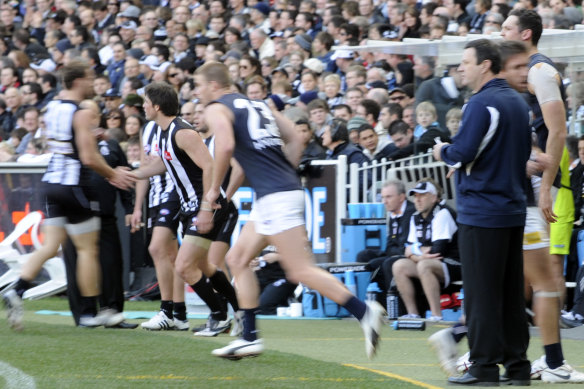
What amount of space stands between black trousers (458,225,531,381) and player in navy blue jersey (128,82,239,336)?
10.6 ft

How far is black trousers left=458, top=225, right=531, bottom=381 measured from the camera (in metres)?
6.45

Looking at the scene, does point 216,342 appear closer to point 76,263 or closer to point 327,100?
point 76,263

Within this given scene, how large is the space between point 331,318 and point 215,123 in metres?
5.26

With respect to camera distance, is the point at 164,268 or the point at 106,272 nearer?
the point at 164,268

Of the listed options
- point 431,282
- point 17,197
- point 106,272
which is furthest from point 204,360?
point 17,197

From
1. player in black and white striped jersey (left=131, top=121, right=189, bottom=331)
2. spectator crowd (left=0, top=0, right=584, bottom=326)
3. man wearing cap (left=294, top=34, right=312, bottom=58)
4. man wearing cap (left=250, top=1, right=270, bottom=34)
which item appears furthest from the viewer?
man wearing cap (left=250, top=1, right=270, bottom=34)

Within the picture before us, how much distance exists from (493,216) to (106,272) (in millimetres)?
5378

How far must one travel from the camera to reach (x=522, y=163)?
6.53m

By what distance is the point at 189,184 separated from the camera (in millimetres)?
9695

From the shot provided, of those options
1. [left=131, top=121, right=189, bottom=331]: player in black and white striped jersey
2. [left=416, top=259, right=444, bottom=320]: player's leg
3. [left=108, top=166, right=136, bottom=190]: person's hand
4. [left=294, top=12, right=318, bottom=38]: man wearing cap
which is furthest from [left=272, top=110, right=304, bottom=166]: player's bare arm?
[left=294, top=12, right=318, bottom=38]: man wearing cap

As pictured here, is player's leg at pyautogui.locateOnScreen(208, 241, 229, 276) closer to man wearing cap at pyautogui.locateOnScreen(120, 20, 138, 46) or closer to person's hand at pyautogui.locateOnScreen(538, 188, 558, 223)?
person's hand at pyautogui.locateOnScreen(538, 188, 558, 223)

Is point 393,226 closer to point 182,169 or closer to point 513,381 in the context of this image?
point 182,169

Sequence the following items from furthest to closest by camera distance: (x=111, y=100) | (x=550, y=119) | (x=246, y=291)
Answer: (x=111, y=100) → (x=246, y=291) → (x=550, y=119)

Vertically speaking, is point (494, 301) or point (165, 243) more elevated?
point (494, 301)
